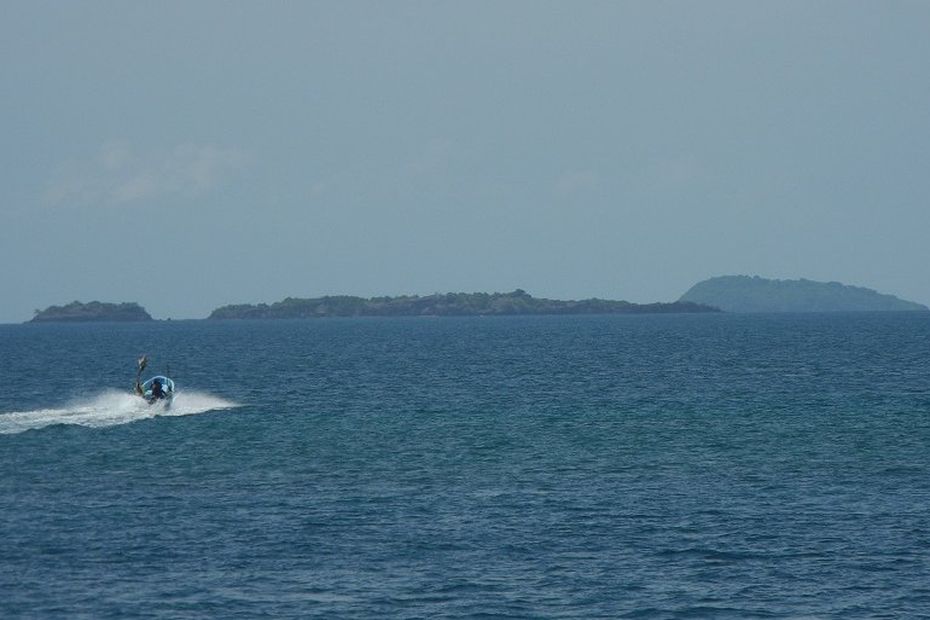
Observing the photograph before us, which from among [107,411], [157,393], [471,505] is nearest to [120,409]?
[107,411]

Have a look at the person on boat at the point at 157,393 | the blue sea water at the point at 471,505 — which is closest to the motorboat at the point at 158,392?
the person on boat at the point at 157,393

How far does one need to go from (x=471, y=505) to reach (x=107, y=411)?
145ft

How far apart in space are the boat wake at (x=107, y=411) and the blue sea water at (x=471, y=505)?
495 millimetres

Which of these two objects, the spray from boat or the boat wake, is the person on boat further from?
the boat wake

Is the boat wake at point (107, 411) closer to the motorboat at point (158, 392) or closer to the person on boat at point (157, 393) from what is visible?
the motorboat at point (158, 392)

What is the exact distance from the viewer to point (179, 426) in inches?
3162

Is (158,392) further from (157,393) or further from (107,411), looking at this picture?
(107,411)

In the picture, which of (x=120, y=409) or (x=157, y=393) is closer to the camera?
(x=120, y=409)

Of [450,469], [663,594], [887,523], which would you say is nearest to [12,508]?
[450,469]

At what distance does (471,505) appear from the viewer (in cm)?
5238

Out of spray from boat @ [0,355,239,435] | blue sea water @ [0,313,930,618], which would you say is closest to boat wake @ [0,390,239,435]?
spray from boat @ [0,355,239,435]

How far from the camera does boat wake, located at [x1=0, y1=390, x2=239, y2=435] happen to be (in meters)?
81.0

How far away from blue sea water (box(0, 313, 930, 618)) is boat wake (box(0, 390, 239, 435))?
495mm

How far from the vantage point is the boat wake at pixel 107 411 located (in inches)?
3189
